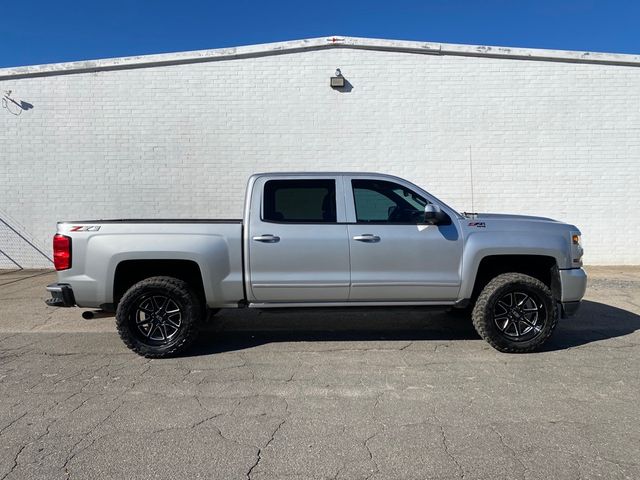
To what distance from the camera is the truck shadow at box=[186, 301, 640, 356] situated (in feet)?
18.2

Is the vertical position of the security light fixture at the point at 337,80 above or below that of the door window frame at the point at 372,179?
above

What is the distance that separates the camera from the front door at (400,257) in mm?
5062

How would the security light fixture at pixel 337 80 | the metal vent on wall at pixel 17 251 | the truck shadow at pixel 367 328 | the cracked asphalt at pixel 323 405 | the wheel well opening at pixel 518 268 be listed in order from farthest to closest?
1. the metal vent on wall at pixel 17 251
2. the security light fixture at pixel 337 80
3. the truck shadow at pixel 367 328
4. the wheel well opening at pixel 518 268
5. the cracked asphalt at pixel 323 405

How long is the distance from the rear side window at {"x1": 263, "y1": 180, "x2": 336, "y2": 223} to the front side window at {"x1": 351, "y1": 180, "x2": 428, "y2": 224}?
0.30m

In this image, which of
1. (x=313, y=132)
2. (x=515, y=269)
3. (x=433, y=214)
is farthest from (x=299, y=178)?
(x=313, y=132)

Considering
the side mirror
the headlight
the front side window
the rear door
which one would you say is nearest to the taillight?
the rear door

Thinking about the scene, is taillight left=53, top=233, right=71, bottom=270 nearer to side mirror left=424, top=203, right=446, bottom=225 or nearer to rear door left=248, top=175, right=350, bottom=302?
rear door left=248, top=175, right=350, bottom=302

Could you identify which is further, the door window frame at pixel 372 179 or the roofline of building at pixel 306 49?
the roofline of building at pixel 306 49

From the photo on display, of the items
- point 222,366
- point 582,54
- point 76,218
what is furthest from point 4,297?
point 582,54

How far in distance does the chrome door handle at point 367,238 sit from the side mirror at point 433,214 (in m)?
0.57

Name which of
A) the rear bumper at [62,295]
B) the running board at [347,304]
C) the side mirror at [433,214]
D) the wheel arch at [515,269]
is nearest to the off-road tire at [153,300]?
the rear bumper at [62,295]

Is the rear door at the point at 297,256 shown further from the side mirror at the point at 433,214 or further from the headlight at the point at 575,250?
the headlight at the point at 575,250

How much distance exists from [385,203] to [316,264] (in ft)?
3.58

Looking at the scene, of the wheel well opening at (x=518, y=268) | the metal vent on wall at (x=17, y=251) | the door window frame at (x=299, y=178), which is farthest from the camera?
the metal vent on wall at (x=17, y=251)
